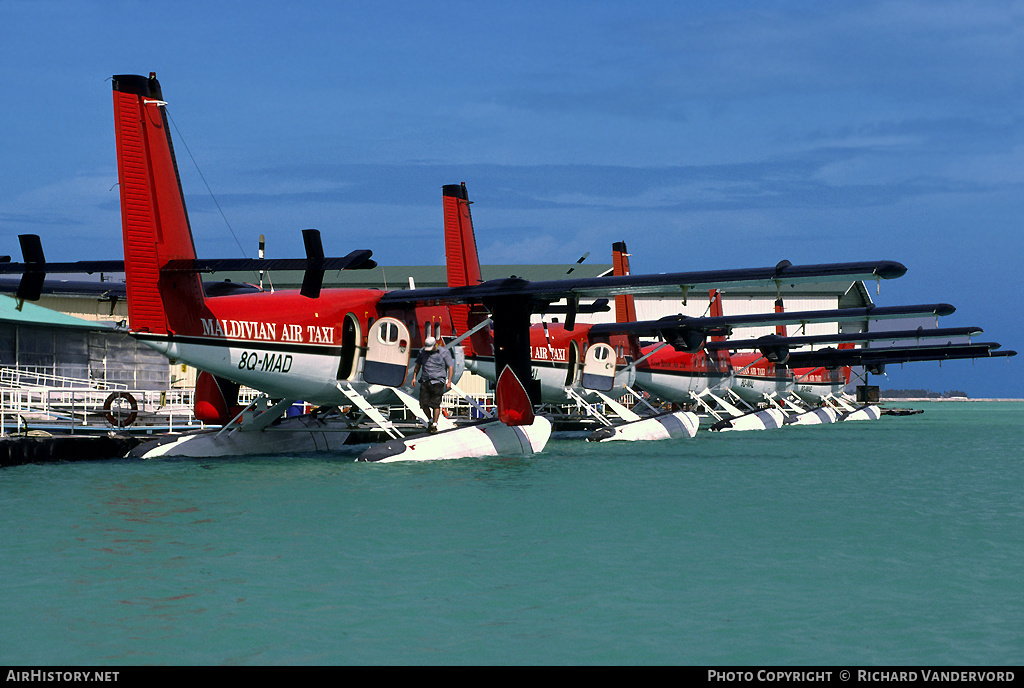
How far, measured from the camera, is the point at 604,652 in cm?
601

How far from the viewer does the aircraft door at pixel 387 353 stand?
1839 centimetres

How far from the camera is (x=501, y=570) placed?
824 centimetres

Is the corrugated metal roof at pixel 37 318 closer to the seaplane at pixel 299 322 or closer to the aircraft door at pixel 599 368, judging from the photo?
the seaplane at pixel 299 322

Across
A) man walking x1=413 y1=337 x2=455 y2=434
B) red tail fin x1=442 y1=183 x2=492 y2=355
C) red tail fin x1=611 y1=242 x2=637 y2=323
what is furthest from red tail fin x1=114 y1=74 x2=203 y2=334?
red tail fin x1=611 y1=242 x2=637 y2=323

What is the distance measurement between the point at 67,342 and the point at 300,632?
906 inches

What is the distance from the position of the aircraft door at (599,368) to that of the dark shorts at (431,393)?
26.2 ft

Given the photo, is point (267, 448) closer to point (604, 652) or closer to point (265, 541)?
point (265, 541)

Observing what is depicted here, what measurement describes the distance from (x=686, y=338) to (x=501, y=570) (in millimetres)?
16343

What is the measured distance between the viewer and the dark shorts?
19.1 meters

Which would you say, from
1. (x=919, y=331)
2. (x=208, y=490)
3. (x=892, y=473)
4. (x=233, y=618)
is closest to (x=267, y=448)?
(x=208, y=490)

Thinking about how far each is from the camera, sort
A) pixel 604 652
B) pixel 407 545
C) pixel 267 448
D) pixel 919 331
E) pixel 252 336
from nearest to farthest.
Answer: pixel 604 652
pixel 407 545
pixel 252 336
pixel 267 448
pixel 919 331

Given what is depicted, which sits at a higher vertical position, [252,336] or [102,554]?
[252,336]

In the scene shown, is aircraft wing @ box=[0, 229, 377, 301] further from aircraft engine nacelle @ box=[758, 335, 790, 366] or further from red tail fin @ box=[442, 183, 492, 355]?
aircraft engine nacelle @ box=[758, 335, 790, 366]

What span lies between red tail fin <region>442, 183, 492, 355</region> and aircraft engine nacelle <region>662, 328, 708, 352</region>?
449cm
